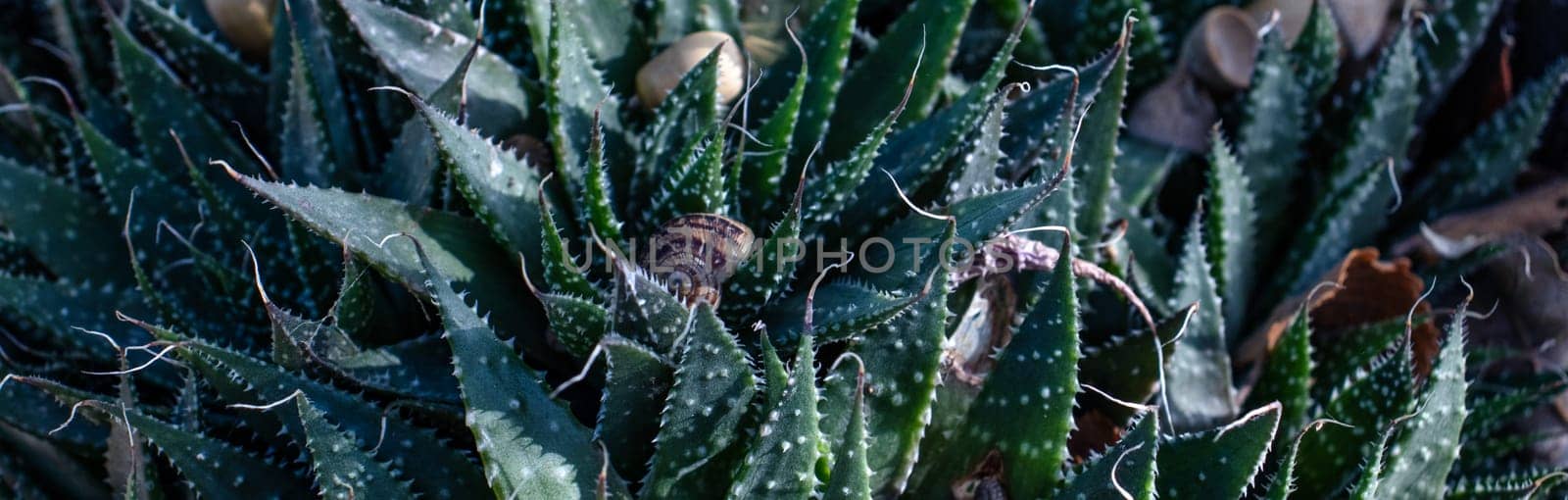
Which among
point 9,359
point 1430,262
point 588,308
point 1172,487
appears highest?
point 588,308

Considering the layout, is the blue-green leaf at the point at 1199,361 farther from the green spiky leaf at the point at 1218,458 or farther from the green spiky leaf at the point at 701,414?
the green spiky leaf at the point at 701,414

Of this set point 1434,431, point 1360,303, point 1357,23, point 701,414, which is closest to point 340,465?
point 701,414

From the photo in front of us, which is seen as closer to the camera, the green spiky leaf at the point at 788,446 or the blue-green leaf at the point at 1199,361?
the green spiky leaf at the point at 788,446

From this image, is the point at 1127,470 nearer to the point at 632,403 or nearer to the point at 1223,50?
the point at 632,403

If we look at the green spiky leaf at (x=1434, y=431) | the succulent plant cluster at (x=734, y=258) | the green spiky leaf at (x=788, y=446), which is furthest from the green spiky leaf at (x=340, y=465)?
the green spiky leaf at (x=1434, y=431)

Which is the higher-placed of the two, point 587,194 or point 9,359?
point 587,194

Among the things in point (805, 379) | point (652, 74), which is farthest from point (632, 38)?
point (805, 379)

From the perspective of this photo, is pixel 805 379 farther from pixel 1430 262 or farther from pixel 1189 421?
pixel 1430 262
